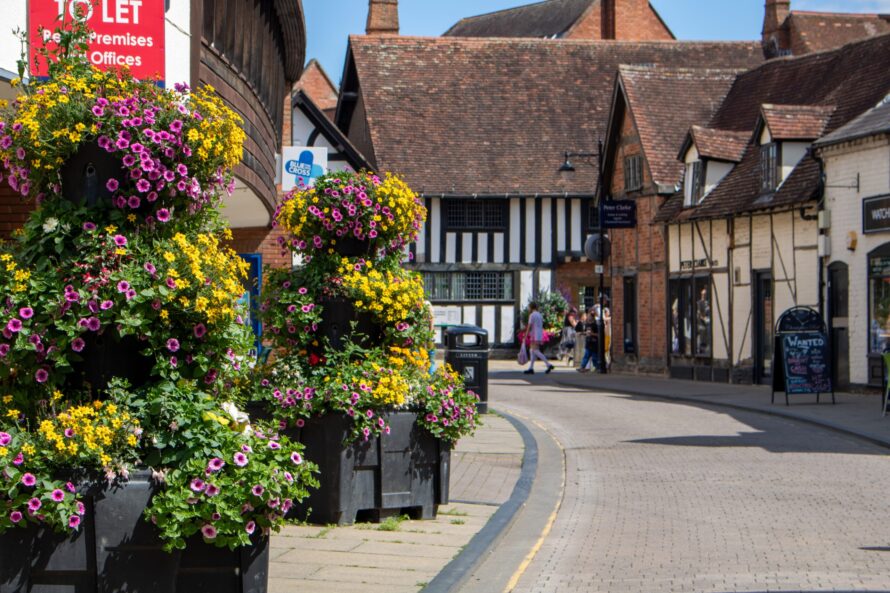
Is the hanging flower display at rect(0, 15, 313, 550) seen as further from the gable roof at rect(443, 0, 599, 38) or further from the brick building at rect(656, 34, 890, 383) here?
the gable roof at rect(443, 0, 599, 38)

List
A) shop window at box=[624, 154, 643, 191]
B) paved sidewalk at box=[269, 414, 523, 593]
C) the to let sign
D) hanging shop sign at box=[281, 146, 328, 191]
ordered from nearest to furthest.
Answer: paved sidewalk at box=[269, 414, 523, 593] → hanging shop sign at box=[281, 146, 328, 191] → the to let sign → shop window at box=[624, 154, 643, 191]

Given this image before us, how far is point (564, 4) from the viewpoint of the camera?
62.4m

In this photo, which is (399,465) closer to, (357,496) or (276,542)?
(357,496)

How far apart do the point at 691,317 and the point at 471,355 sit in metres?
11.9

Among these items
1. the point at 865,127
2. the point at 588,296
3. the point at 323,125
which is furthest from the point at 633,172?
the point at 865,127

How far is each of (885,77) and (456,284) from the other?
19546 mm

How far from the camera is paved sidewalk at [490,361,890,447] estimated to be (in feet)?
60.3

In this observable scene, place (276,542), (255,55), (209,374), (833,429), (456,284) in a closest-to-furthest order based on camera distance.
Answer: (209,374), (276,542), (255,55), (833,429), (456,284)

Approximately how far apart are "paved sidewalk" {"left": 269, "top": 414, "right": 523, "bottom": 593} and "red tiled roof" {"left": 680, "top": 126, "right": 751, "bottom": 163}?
20388mm

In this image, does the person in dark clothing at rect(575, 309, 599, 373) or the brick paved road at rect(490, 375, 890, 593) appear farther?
the person in dark clothing at rect(575, 309, 599, 373)

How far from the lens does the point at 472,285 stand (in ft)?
147

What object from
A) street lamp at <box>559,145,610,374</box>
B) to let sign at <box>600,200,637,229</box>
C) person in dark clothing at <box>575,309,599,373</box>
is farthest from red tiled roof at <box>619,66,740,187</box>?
person in dark clothing at <box>575,309,599,373</box>

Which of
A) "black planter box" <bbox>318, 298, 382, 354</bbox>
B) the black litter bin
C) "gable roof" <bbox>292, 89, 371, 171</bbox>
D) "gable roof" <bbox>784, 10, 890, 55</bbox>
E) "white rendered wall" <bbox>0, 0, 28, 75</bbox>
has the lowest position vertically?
the black litter bin

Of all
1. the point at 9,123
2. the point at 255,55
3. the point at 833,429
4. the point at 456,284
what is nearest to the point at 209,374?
the point at 9,123
